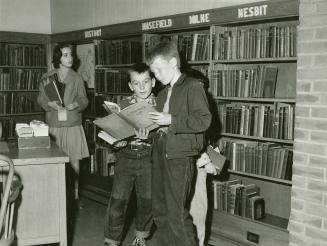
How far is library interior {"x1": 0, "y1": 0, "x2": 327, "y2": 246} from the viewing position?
2871 millimetres

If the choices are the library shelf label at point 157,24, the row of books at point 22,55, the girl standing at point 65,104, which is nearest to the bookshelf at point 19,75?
the row of books at point 22,55

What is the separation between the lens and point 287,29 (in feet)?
11.5

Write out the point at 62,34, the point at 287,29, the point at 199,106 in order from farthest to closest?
the point at 62,34
the point at 287,29
the point at 199,106

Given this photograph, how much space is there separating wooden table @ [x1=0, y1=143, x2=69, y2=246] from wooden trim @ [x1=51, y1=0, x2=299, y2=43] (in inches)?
71.7

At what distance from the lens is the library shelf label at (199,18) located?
4.03 meters

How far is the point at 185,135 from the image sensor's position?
2.83m

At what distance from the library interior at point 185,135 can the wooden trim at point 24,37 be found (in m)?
1.05

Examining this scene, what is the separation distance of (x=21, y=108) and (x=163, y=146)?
4.27 m

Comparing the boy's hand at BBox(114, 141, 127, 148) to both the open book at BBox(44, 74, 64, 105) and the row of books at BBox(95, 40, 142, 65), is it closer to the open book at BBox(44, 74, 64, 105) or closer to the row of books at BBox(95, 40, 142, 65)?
the open book at BBox(44, 74, 64, 105)

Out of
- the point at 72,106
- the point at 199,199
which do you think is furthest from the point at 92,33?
the point at 199,199

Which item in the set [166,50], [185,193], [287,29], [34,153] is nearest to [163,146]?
[185,193]

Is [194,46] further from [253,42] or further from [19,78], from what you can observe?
[19,78]

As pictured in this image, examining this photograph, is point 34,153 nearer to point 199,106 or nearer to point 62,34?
point 199,106

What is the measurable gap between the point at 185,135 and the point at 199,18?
168cm
